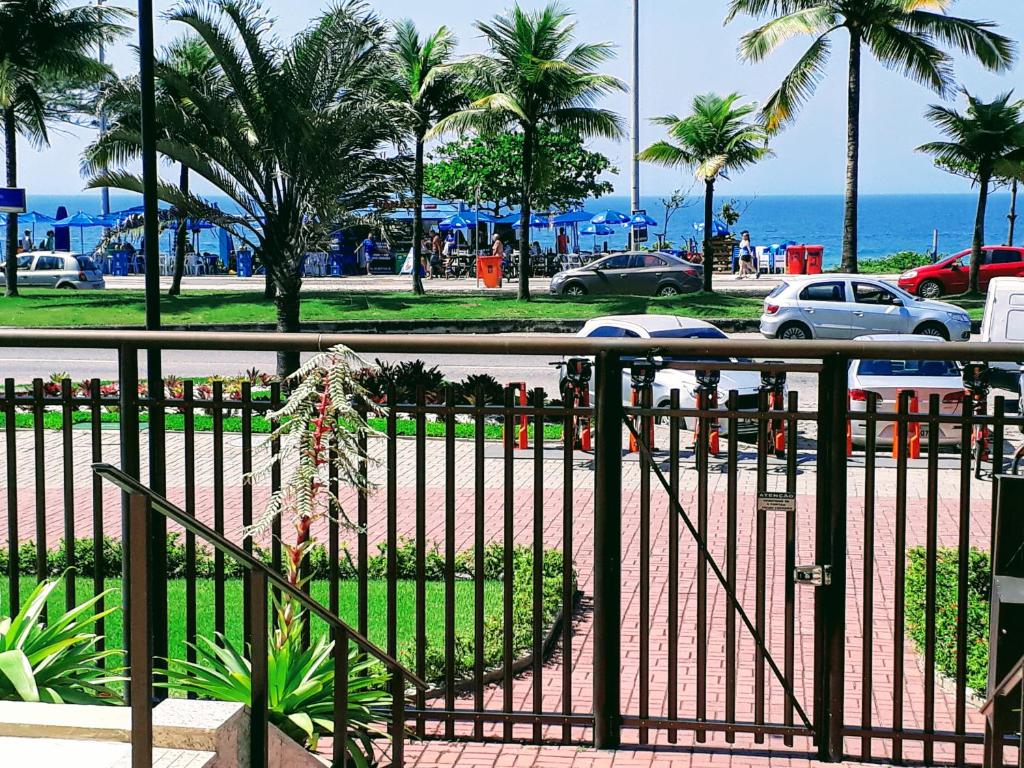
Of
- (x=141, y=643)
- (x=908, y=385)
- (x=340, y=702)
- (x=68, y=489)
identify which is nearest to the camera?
(x=141, y=643)

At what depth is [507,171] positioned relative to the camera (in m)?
58.0

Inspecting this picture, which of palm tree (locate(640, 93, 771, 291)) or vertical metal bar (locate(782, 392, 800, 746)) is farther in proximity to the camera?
palm tree (locate(640, 93, 771, 291))

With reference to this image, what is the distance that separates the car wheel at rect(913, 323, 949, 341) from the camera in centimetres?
2786

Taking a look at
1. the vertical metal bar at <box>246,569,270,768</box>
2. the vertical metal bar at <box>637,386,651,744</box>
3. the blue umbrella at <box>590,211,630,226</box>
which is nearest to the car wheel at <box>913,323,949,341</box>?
the vertical metal bar at <box>637,386,651,744</box>

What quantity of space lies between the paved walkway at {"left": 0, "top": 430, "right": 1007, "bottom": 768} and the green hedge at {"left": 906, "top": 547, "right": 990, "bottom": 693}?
0.17 m

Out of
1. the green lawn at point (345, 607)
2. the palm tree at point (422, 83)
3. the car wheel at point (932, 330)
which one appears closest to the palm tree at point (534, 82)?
the palm tree at point (422, 83)

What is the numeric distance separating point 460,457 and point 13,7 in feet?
93.4

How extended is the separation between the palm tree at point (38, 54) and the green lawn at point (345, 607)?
3212 cm

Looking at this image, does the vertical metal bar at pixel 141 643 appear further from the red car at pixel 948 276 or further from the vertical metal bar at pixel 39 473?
the red car at pixel 948 276

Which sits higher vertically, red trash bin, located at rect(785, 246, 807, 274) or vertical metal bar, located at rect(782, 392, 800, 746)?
red trash bin, located at rect(785, 246, 807, 274)

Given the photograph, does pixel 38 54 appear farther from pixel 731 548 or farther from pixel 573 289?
pixel 731 548

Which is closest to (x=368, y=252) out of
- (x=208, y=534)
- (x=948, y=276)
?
(x=948, y=276)

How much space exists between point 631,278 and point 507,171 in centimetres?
1941

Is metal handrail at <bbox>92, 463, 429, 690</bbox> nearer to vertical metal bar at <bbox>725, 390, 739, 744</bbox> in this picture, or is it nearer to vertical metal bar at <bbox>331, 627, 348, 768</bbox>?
→ vertical metal bar at <bbox>331, 627, 348, 768</bbox>
